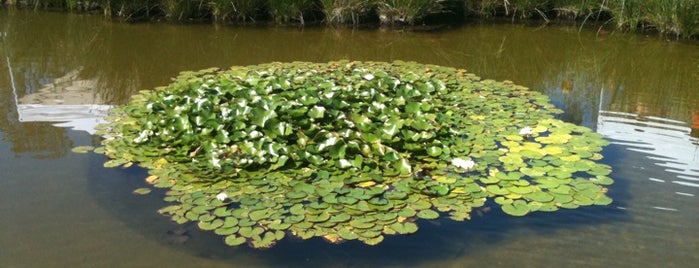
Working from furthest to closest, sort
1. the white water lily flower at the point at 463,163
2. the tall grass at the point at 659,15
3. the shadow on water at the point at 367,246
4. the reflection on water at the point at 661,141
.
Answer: the tall grass at the point at 659,15 < the reflection on water at the point at 661,141 < the white water lily flower at the point at 463,163 < the shadow on water at the point at 367,246

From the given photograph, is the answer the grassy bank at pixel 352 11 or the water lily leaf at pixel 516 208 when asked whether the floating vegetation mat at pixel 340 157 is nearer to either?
the water lily leaf at pixel 516 208

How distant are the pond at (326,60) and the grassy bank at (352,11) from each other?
250 mm

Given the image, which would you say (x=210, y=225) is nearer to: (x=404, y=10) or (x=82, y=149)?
(x=82, y=149)

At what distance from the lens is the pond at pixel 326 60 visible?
278 cm

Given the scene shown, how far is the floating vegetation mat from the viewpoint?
3039mm

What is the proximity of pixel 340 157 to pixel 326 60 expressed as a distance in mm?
2996

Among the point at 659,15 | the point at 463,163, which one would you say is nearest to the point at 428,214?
the point at 463,163

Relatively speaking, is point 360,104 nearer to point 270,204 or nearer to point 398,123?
point 398,123

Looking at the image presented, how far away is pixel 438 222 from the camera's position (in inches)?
119

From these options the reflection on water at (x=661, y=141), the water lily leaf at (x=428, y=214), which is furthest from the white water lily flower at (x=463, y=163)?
the reflection on water at (x=661, y=141)

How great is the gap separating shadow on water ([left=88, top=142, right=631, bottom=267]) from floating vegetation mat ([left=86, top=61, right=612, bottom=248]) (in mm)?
46

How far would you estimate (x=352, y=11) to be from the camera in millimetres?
7723

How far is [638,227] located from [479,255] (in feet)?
2.82

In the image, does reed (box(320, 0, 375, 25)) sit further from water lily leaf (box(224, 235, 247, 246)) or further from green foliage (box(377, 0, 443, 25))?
water lily leaf (box(224, 235, 247, 246))
